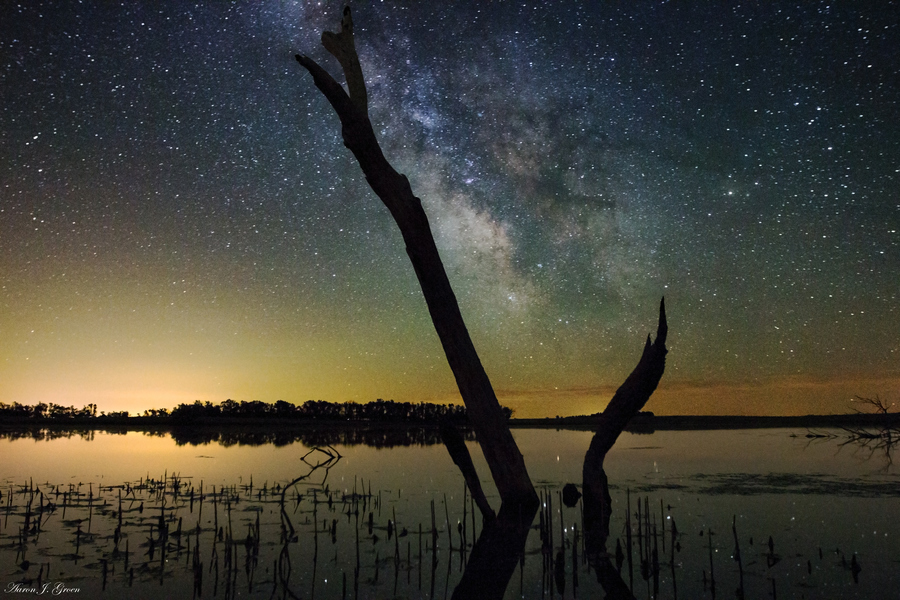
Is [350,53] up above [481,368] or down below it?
above

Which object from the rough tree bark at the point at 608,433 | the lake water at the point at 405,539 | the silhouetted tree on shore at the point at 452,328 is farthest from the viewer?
the rough tree bark at the point at 608,433

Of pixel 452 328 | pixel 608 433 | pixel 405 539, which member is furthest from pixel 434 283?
pixel 405 539

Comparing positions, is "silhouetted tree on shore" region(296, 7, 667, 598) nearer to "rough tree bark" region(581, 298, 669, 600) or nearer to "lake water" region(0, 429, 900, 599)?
"rough tree bark" region(581, 298, 669, 600)

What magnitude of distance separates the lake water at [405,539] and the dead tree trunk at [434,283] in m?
1.30

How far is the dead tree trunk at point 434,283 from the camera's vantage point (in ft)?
27.3

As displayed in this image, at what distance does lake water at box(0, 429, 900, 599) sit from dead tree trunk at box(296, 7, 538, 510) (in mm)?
1303

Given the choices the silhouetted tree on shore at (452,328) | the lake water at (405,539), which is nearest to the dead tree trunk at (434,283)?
the silhouetted tree on shore at (452,328)

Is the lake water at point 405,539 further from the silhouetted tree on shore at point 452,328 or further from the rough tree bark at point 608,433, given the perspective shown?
Result: the silhouetted tree on shore at point 452,328

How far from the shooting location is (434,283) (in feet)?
28.1

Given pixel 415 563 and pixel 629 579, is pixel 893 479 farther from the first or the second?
pixel 415 563

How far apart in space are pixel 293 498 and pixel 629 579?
9.77 meters

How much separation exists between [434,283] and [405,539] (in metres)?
4.67

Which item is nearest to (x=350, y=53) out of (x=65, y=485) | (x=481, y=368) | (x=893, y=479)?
(x=481, y=368)

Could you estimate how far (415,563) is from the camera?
7953mm
